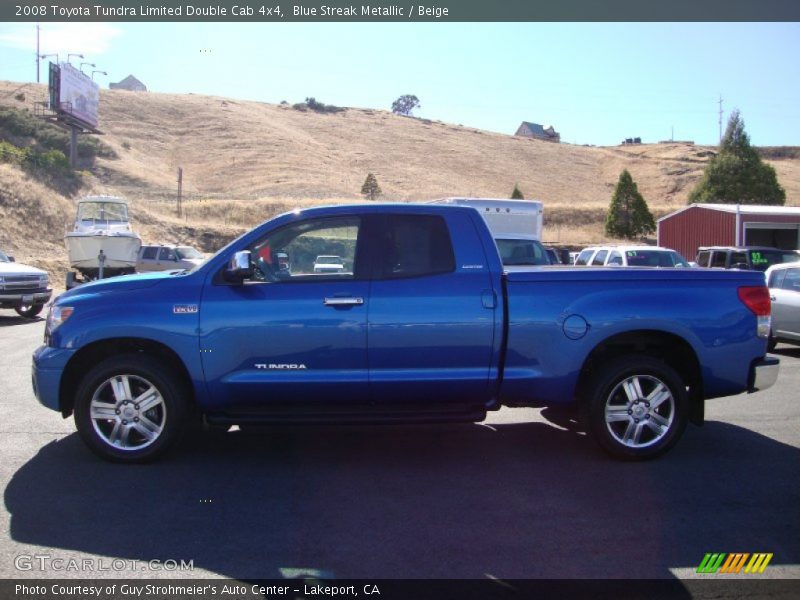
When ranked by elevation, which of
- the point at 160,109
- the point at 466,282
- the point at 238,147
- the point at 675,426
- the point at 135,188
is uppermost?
the point at 160,109

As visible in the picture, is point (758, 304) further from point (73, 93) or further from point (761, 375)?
point (73, 93)

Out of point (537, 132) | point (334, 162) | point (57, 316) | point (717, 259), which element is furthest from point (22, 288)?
point (537, 132)

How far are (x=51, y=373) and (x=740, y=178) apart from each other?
50.9 metres

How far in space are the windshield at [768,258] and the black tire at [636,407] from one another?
15.0 m

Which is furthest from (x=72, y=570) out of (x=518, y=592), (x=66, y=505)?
(x=518, y=592)

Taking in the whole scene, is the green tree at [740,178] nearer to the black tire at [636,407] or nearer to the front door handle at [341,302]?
the black tire at [636,407]

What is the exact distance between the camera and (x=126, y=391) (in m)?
5.96

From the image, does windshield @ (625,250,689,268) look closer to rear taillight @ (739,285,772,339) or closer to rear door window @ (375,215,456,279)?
rear taillight @ (739,285,772,339)

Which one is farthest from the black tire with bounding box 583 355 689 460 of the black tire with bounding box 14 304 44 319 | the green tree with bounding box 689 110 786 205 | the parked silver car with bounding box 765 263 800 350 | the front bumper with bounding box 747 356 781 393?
the green tree with bounding box 689 110 786 205

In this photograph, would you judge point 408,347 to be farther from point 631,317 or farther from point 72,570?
point 72,570

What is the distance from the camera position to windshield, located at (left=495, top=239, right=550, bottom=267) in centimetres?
1416

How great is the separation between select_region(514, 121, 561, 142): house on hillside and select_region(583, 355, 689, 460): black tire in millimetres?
114957

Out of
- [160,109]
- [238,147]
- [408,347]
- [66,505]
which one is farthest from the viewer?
[160,109]

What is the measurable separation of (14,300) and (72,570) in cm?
1369
